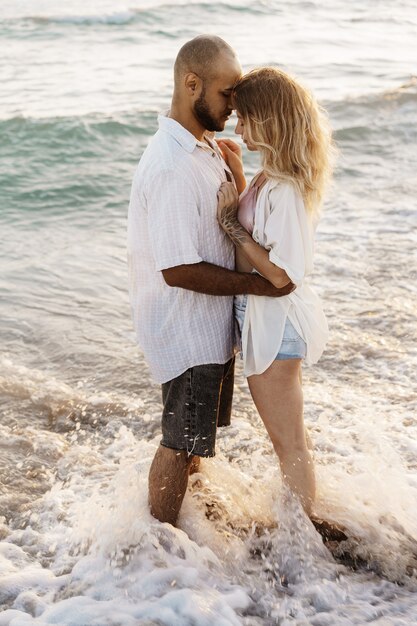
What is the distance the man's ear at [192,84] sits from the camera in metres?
3.47

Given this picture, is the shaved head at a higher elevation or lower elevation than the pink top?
higher

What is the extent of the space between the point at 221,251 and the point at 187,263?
27cm

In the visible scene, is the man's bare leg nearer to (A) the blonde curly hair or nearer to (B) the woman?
(B) the woman

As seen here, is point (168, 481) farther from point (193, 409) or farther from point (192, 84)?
point (192, 84)

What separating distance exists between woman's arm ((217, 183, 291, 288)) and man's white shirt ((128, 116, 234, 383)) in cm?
4

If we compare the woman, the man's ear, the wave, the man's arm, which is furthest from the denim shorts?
the wave

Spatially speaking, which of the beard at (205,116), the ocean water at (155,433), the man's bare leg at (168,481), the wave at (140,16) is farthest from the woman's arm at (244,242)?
the wave at (140,16)

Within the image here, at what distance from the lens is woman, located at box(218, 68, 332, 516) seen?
337cm

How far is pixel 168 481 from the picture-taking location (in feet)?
12.2

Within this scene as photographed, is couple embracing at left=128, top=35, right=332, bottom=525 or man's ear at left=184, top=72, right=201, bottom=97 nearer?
couple embracing at left=128, top=35, right=332, bottom=525

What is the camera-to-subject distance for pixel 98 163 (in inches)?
453

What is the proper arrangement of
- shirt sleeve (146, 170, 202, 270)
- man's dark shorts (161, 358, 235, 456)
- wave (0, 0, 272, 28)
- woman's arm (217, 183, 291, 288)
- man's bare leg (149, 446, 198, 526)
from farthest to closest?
wave (0, 0, 272, 28) < man's bare leg (149, 446, 198, 526) < man's dark shorts (161, 358, 235, 456) < woman's arm (217, 183, 291, 288) < shirt sleeve (146, 170, 202, 270)

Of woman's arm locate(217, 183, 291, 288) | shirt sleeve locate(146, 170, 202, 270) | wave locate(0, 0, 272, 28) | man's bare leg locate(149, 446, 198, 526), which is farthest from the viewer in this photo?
wave locate(0, 0, 272, 28)

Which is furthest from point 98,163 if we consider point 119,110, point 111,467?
point 111,467
